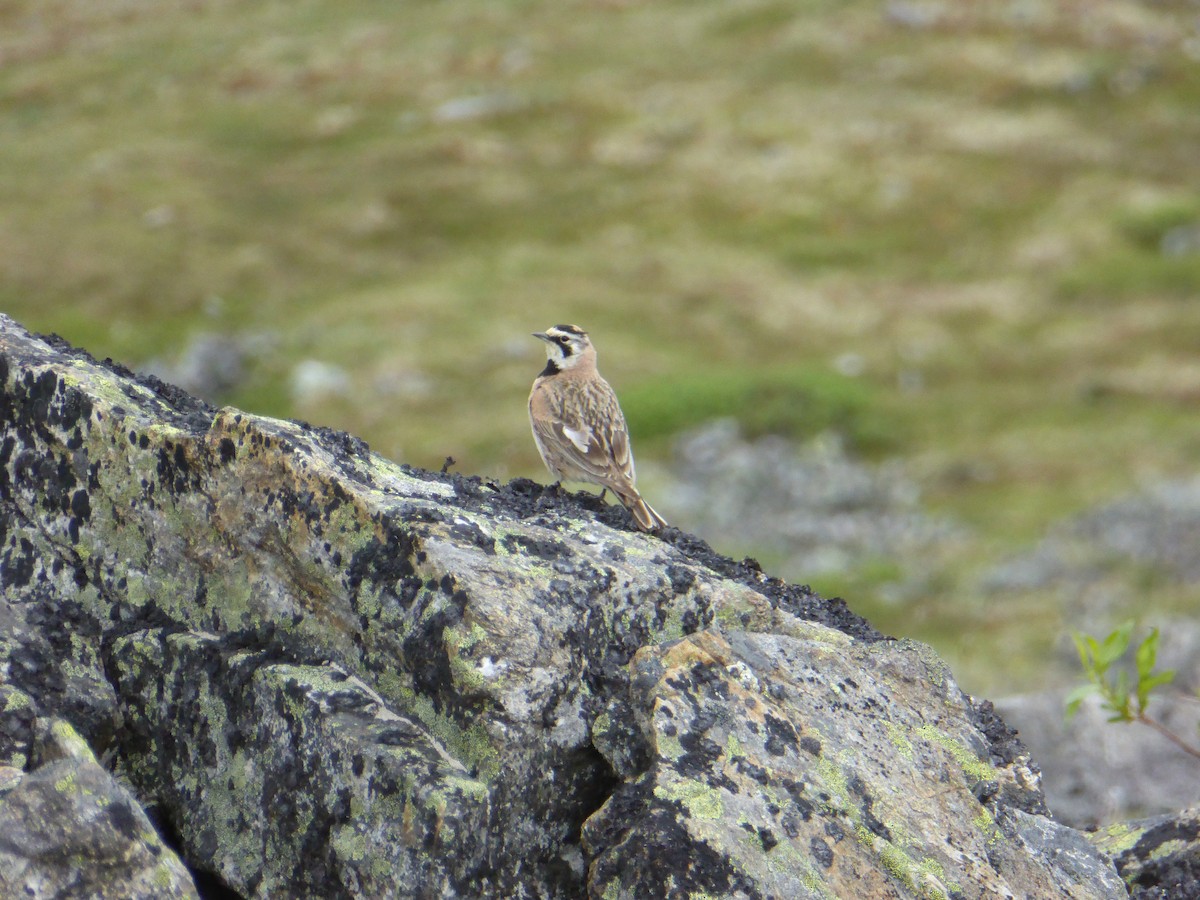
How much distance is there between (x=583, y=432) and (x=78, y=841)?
7.68 m

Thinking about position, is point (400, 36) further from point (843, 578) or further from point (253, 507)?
point (253, 507)

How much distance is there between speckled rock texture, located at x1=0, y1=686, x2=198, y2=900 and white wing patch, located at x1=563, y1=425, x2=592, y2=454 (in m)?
7.21

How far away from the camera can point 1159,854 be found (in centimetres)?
685

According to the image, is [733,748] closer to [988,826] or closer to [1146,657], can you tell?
[988,826]

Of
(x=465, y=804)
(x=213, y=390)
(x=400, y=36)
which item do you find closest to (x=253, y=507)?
(x=465, y=804)

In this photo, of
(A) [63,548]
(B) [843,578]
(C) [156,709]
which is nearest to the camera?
(C) [156,709]

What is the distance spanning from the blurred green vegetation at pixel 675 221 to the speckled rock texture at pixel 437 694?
1712cm

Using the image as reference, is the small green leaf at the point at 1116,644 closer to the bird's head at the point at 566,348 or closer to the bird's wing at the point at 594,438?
the bird's wing at the point at 594,438

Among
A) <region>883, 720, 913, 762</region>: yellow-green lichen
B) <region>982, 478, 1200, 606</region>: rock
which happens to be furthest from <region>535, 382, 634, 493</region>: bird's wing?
<region>982, 478, 1200, 606</region>: rock

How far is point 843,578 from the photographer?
2945 cm

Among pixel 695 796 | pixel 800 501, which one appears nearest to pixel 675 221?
pixel 800 501

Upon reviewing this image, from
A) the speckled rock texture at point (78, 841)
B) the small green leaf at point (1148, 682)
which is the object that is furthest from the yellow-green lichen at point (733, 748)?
the small green leaf at point (1148, 682)

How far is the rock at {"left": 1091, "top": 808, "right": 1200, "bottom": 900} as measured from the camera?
6.52 metres

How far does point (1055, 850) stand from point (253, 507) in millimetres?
3850
